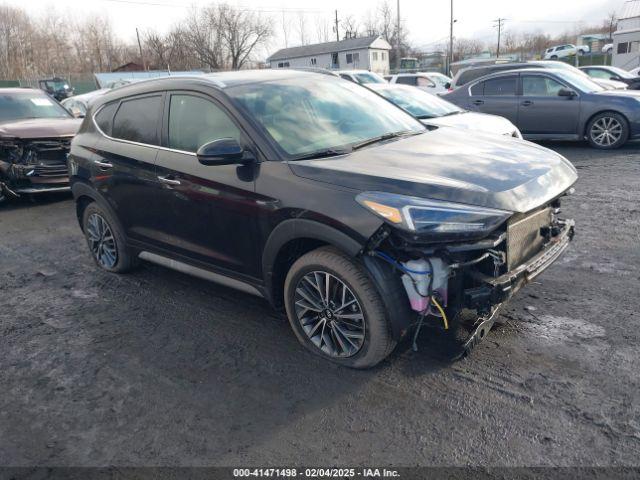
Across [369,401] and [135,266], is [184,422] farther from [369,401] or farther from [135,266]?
[135,266]

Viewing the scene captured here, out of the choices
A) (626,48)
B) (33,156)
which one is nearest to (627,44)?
(626,48)

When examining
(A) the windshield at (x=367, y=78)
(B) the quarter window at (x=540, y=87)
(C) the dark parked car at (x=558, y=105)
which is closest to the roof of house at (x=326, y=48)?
(A) the windshield at (x=367, y=78)

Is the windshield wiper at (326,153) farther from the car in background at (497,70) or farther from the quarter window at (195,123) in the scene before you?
the car in background at (497,70)

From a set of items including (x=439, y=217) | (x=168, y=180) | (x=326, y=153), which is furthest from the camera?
(x=168, y=180)

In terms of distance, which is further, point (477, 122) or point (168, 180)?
point (477, 122)

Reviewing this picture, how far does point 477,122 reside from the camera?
26.7 ft

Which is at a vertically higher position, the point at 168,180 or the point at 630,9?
the point at 630,9

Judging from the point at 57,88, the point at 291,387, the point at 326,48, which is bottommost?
the point at 291,387

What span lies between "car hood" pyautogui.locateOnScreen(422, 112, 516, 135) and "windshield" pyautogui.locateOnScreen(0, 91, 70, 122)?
680cm

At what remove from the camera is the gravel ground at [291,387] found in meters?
2.62

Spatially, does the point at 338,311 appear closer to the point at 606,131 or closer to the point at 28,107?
the point at 28,107

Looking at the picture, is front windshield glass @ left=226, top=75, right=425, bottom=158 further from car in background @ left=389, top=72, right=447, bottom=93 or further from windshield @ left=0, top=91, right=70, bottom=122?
car in background @ left=389, top=72, right=447, bottom=93

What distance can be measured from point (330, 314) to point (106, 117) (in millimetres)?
3130

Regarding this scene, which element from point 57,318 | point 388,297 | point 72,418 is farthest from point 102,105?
point 388,297
